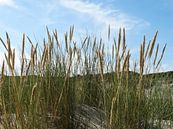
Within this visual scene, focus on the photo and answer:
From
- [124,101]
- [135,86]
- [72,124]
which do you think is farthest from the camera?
[72,124]

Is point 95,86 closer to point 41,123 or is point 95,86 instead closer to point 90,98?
point 90,98

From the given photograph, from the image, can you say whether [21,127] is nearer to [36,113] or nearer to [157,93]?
[36,113]

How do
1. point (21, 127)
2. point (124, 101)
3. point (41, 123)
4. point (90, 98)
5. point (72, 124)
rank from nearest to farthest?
point (21, 127)
point (41, 123)
point (124, 101)
point (72, 124)
point (90, 98)

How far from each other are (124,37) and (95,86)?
5.38ft

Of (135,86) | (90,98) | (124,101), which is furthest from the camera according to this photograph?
(90,98)

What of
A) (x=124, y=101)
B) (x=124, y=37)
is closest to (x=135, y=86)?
(x=124, y=101)

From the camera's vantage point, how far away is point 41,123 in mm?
2398

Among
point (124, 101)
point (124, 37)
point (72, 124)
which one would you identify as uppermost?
point (124, 37)

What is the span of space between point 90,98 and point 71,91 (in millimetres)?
754

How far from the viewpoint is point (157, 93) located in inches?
159

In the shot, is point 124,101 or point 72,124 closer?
point 124,101

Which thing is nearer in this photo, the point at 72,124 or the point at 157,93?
the point at 72,124

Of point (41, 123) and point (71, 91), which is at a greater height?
point (71, 91)

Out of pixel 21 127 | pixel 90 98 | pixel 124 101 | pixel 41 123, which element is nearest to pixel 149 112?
pixel 124 101
